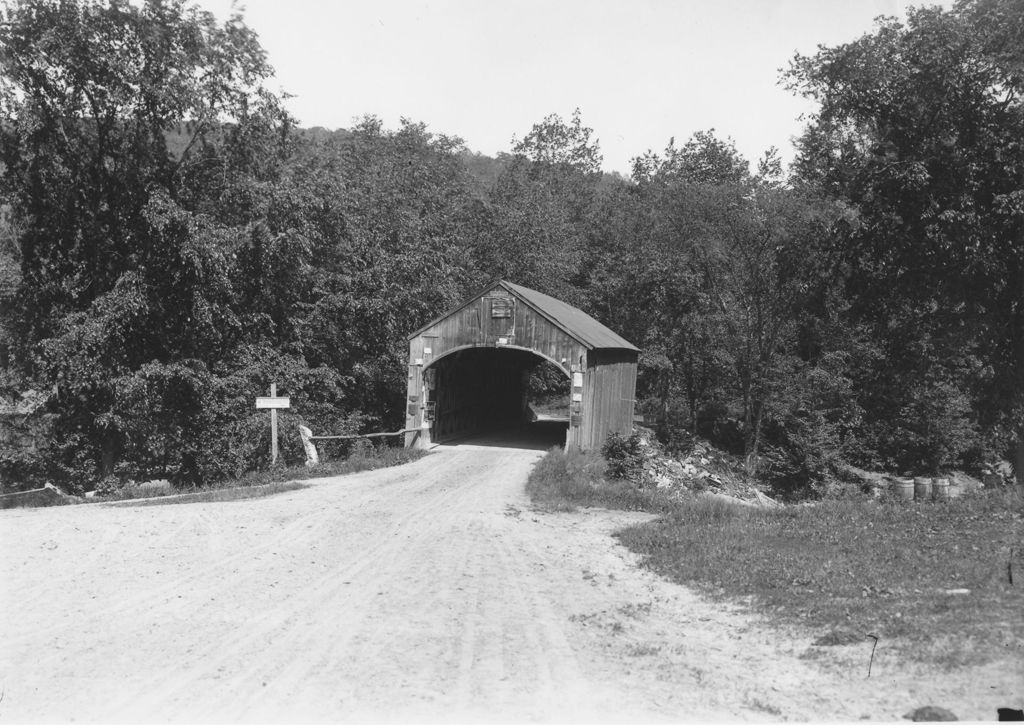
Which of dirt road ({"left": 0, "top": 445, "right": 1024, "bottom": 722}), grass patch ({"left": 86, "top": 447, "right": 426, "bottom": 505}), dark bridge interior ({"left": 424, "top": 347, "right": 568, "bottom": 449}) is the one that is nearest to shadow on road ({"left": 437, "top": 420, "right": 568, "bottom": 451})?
dark bridge interior ({"left": 424, "top": 347, "right": 568, "bottom": 449})

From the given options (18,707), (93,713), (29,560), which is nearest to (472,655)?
(93,713)

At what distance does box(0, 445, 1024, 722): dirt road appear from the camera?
5.52 metres

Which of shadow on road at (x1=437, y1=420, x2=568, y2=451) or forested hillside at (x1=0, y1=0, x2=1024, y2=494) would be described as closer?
forested hillside at (x1=0, y1=0, x2=1024, y2=494)

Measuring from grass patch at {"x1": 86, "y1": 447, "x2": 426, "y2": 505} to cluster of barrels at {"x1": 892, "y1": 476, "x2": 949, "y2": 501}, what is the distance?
38.8ft

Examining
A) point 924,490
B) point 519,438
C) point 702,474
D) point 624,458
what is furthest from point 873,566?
point 519,438

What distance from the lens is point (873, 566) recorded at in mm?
8734

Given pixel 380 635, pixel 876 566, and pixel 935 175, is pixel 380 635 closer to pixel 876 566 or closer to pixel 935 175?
pixel 876 566

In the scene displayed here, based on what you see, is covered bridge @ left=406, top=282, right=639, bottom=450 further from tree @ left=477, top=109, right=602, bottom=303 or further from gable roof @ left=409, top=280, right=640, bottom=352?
tree @ left=477, top=109, right=602, bottom=303

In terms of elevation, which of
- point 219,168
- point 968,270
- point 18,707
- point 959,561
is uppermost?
point 219,168

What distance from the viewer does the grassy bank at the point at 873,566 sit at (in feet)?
21.2

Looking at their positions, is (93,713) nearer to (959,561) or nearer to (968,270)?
(959,561)

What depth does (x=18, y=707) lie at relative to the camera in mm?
5660

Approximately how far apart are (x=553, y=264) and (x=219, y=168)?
18853 mm

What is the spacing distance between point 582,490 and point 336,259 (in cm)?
1801
